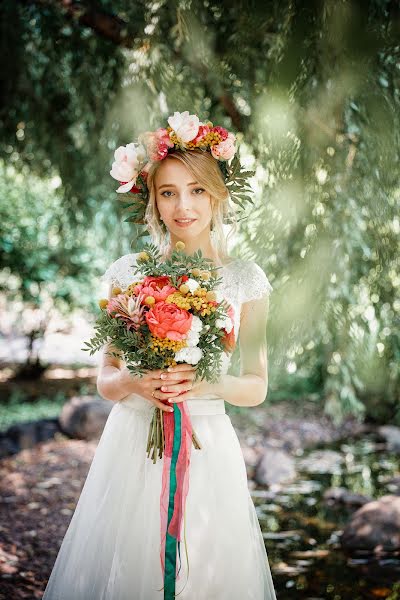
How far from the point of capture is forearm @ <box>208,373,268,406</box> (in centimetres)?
192

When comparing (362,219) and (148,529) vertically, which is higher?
(362,219)

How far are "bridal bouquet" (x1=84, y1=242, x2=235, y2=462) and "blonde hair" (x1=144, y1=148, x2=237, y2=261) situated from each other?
1.21 ft

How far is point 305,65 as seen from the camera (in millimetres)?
2475

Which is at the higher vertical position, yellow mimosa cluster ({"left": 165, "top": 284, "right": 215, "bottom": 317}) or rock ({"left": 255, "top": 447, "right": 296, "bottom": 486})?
yellow mimosa cluster ({"left": 165, "top": 284, "right": 215, "bottom": 317})

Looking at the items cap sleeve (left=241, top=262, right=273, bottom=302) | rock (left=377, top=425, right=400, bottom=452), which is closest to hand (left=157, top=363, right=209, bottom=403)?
cap sleeve (left=241, top=262, right=273, bottom=302)

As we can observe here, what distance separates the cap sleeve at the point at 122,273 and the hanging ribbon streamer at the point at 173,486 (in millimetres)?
532

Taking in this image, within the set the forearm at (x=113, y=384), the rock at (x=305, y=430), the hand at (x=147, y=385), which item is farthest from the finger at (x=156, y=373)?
the rock at (x=305, y=430)

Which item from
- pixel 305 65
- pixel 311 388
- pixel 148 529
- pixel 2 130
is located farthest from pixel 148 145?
pixel 311 388

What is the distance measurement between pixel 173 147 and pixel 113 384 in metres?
0.83

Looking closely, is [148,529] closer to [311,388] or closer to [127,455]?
[127,455]

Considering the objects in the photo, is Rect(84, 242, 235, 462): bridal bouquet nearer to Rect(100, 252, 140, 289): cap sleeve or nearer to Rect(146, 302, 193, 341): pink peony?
Rect(146, 302, 193, 341): pink peony

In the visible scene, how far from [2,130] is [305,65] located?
308cm

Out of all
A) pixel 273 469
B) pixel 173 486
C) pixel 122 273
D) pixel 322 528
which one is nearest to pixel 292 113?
A: pixel 122 273

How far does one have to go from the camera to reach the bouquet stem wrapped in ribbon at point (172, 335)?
171 centimetres
